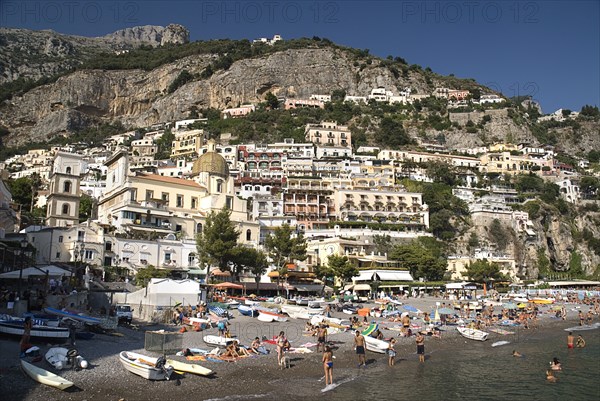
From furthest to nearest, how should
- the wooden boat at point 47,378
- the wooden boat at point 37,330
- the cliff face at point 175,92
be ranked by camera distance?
1. the cliff face at point 175,92
2. the wooden boat at point 37,330
3. the wooden boat at point 47,378

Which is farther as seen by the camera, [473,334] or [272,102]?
[272,102]

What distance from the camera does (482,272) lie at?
66.6 metres

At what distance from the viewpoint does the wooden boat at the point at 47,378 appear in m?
15.5

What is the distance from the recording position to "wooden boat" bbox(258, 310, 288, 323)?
1275 inches

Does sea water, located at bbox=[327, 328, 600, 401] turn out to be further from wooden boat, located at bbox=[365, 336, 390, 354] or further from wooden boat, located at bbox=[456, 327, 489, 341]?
wooden boat, located at bbox=[456, 327, 489, 341]

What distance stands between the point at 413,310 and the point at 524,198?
→ 63.3 meters

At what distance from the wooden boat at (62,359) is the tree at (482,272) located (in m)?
56.8

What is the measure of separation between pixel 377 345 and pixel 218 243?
19294 millimetres

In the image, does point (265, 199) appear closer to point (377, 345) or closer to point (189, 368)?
point (377, 345)

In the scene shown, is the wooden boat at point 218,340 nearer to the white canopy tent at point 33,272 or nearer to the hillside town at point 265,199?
the white canopy tent at point 33,272

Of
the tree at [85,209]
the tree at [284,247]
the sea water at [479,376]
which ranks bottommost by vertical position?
the sea water at [479,376]

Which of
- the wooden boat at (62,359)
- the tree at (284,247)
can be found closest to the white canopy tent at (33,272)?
the wooden boat at (62,359)

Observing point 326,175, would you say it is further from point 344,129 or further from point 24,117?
point 24,117

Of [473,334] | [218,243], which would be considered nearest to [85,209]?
[218,243]
